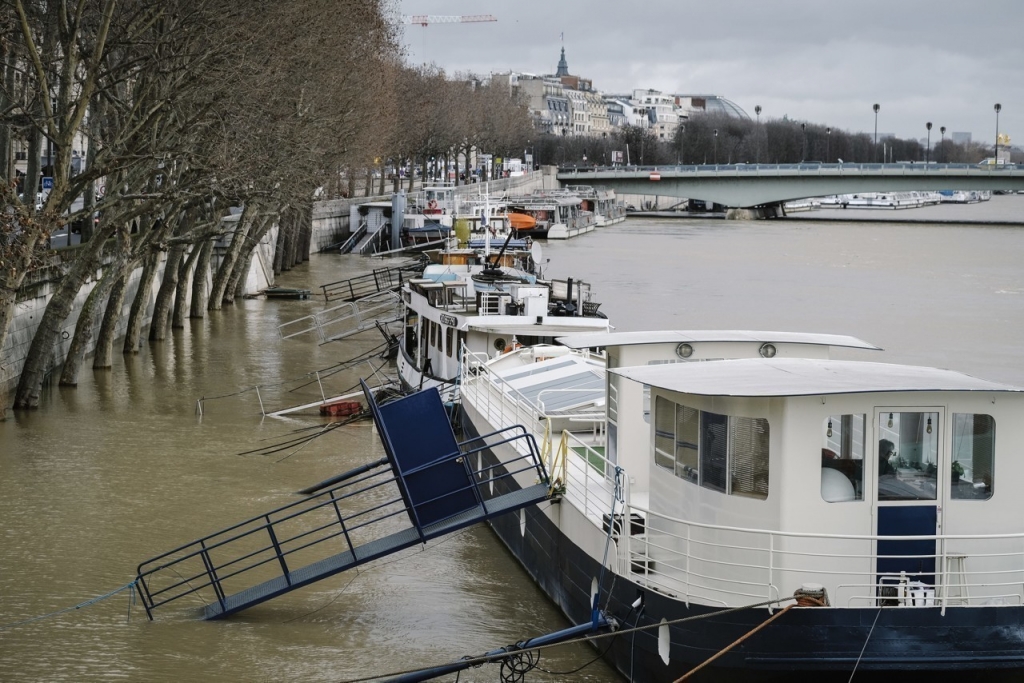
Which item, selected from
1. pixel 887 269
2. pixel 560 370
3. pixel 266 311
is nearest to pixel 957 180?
pixel 887 269

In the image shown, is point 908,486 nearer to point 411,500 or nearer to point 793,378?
point 793,378

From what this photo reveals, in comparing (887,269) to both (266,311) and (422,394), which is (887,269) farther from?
(422,394)

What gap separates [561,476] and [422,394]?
1.82m

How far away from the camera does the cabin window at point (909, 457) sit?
11539mm

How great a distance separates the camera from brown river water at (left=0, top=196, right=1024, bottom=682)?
47.5 ft

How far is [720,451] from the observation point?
11945 millimetres

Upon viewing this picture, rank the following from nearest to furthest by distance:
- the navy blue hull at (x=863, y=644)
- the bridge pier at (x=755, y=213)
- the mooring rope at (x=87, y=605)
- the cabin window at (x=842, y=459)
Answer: the navy blue hull at (x=863, y=644)
the cabin window at (x=842, y=459)
the mooring rope at (x=87, y=605)
the bridge pier at (x=755, y=213)

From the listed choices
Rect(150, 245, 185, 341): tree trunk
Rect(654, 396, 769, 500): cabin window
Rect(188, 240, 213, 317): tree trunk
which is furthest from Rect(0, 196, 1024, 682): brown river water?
Rect(654, 396, 769, 500): cabin window

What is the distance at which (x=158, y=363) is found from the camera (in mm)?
35562

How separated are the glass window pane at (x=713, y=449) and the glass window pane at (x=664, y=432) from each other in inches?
20.2

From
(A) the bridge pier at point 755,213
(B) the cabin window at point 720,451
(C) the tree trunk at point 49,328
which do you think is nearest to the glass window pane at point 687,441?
(B) the cabin window at point 720,451

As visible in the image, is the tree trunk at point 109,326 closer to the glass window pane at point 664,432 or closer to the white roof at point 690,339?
the white roof at point 690,339

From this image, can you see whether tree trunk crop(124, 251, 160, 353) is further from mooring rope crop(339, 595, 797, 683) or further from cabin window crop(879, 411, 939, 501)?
cabin window crop(879, 411, 939, 501)

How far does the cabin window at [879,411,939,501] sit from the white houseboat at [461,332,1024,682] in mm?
12
